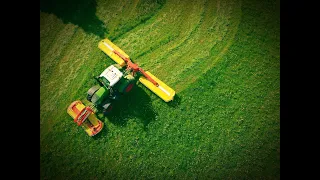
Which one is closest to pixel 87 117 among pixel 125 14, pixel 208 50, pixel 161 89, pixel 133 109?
pixel 133 109

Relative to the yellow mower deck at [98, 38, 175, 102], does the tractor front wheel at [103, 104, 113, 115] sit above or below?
below

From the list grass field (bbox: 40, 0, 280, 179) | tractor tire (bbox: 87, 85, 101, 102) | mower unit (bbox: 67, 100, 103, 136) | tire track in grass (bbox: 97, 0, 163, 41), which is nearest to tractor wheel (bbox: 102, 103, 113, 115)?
grass field (bbox: 40, 0, 280, 179)

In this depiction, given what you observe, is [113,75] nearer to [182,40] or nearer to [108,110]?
[108,110]

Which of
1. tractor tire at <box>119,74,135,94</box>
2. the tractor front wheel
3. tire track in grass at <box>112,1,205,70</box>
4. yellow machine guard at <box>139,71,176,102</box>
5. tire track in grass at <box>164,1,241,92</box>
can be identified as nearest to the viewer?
tractor tire at <box>119,74,135,94</box>

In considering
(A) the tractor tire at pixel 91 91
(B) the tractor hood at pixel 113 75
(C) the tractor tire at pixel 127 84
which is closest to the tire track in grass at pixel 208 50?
(C) the tractor tire at pixel 127 84

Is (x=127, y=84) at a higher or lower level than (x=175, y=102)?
higher

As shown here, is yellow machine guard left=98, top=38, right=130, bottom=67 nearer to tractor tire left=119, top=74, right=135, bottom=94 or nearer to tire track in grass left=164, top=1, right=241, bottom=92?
tractor tire left=119, top=74, right=135, bottom=94
